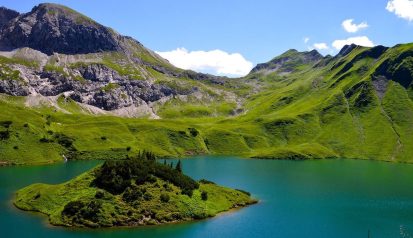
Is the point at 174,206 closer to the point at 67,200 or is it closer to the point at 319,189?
the point at 67,200

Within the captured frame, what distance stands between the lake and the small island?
326cm

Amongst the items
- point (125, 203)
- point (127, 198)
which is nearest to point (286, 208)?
point (127, 198)

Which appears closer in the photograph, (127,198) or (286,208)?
(127,198)

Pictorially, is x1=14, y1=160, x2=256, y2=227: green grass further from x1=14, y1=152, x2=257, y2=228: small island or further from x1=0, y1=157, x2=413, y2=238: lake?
x1=0, y1=157, x2=413, y2=238: lake

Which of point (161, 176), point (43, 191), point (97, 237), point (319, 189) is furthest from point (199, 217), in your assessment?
point (319, 189)

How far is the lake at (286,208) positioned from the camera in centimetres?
9425

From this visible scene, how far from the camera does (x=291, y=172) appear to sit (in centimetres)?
19912

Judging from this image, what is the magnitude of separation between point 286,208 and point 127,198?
4517 cm

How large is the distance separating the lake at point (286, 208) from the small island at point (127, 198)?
3.26 metres

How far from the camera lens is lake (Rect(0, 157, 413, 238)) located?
9425 centimetres

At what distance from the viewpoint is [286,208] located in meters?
121

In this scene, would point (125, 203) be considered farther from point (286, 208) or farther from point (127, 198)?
point (286, 208)

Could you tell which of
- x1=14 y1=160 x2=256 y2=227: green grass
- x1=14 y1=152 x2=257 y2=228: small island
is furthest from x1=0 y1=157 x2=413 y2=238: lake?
x1=14 y1=152 x2=257 y2=228: small island

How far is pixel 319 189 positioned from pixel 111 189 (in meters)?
79.2
